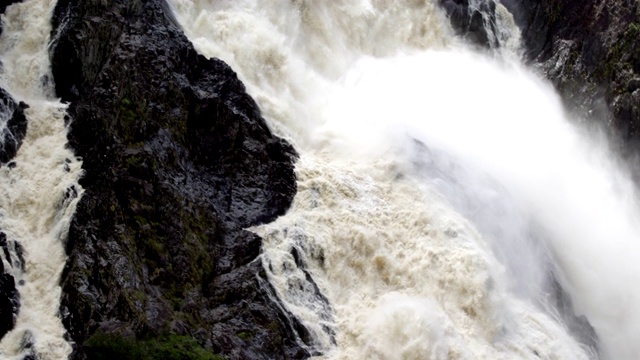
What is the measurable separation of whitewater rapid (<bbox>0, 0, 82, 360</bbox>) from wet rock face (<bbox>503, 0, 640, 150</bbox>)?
2118cm

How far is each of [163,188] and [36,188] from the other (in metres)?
3.42

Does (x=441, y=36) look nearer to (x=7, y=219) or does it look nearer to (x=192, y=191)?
(x=192, y=191)

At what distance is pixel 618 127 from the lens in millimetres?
31062

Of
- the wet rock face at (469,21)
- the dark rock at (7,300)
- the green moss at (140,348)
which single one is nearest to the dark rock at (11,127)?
the dark rock at (7,300)

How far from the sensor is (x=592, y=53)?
32750 mm

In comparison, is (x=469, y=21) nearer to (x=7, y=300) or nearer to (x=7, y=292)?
(x=7, y=292)

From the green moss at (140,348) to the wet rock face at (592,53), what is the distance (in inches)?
822

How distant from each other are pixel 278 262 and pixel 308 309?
5.16ft

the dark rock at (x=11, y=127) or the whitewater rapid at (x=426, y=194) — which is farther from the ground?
the whitewater rapid at (x=426, y=194)

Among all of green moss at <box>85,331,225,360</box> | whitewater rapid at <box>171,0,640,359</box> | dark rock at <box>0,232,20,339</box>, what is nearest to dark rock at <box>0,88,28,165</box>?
dark rock at <box>0,232,20,339</box>

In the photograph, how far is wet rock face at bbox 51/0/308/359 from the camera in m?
18.9

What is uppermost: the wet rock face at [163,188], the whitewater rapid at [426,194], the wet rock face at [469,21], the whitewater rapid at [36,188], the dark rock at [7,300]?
the wet rock face at [469,21]

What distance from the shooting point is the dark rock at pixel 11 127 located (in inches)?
843

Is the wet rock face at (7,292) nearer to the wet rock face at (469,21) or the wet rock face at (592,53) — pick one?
the wet rock face at (469,21)
